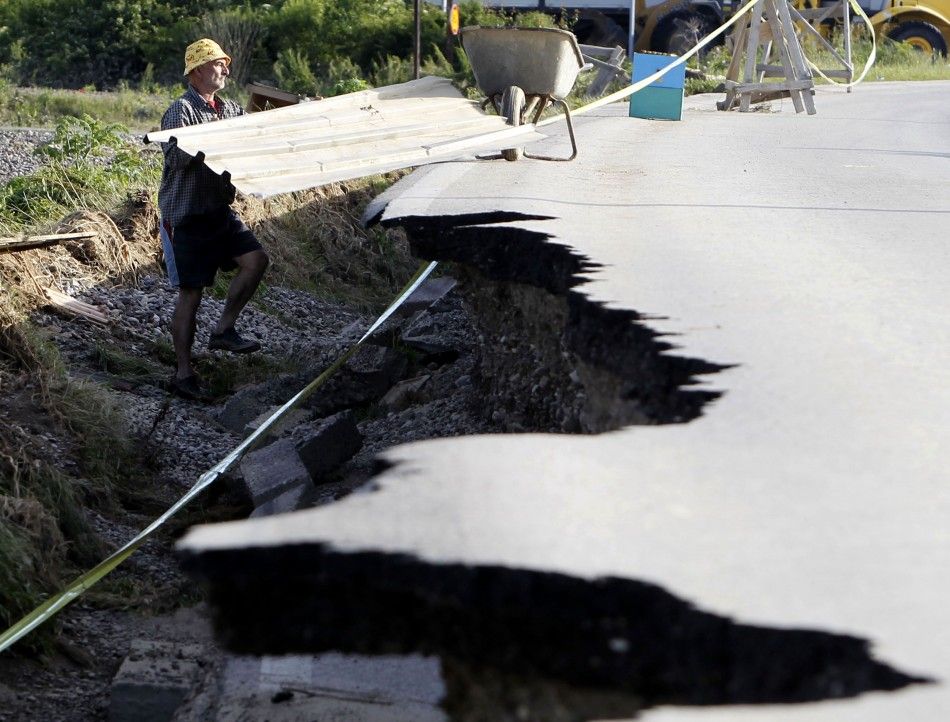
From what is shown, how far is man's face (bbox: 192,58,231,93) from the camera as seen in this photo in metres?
6.18

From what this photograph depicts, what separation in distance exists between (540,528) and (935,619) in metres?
0.68

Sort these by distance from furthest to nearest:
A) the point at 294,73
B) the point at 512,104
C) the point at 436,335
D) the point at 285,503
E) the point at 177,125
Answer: the point at 294,73 → the point at 512,104 → the point at 436,335 → the point at 177,125 → the point at 285,503

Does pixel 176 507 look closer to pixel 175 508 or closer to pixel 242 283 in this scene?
pixel 175 508

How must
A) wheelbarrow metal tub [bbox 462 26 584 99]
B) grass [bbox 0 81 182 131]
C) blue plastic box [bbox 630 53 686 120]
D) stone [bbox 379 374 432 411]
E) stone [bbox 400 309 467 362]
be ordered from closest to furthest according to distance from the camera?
stone [bbox 379 374 432 411], stone [bbox 400 309 467 362], wheelbarrow metal tub [bbox 462 26 584 99], blue plastic box [bbox 630 53 686 120], grass [bbox 0 81 182 131]

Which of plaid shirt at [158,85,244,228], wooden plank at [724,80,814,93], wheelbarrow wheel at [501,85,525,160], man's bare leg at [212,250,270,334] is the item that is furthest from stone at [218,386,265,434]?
wooden plank at [724,80,814,93]

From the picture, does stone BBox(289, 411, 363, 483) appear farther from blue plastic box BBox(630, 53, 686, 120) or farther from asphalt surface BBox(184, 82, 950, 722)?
blue plastic box BBox(630, 53, 686, 120)

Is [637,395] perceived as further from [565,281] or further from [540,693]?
[540,693]

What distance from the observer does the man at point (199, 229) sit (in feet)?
20.1

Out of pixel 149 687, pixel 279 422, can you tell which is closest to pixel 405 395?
pixel 279 422

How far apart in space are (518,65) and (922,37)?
18.9 meters

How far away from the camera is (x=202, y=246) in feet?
20.8

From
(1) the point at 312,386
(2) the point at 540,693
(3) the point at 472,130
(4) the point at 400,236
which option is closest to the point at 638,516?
(2) the point at 540,693

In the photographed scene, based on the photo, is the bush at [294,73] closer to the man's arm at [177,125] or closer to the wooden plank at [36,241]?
the wooden plank at [36,241]

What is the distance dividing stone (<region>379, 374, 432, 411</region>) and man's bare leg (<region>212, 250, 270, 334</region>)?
96 centimetres
